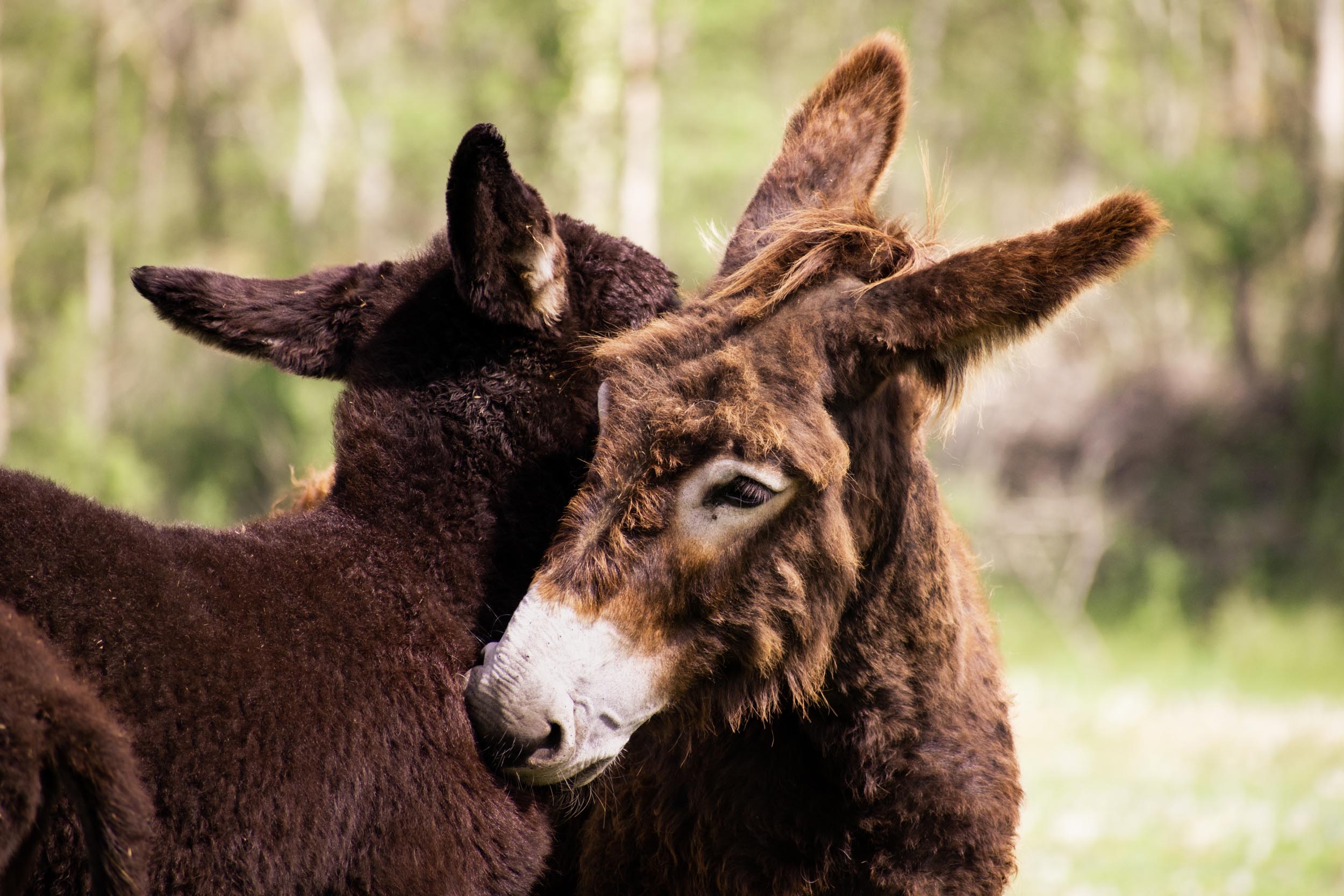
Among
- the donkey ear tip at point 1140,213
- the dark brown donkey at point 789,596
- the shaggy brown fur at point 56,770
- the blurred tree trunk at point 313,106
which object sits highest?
the blurred tree trunk at point 313,106

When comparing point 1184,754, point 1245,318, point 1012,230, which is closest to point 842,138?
point 1012,230

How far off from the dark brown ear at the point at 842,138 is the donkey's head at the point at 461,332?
20.0 inches

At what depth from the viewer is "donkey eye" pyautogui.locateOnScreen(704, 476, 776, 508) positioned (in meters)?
3.08

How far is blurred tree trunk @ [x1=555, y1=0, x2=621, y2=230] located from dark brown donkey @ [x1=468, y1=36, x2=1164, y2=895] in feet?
52.6

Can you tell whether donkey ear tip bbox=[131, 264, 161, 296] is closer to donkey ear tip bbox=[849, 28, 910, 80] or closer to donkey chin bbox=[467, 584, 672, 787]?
donkey chin bbox=[467, 584, 672, 787]

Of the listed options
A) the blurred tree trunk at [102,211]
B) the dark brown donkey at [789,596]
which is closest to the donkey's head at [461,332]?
the dark brown donkey at [789,596]

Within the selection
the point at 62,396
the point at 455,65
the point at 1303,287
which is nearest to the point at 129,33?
the point at 455,65

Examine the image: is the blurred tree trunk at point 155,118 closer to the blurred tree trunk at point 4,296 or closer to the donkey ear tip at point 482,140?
the blurred tree trunk at point 4,296

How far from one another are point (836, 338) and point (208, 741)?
6.52ft

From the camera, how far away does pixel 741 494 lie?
10.2 ft

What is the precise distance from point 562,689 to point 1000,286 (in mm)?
1550

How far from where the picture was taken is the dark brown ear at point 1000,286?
2.97m

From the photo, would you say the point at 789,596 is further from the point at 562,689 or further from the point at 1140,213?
the point at 1140,213

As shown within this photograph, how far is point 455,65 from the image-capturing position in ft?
115
